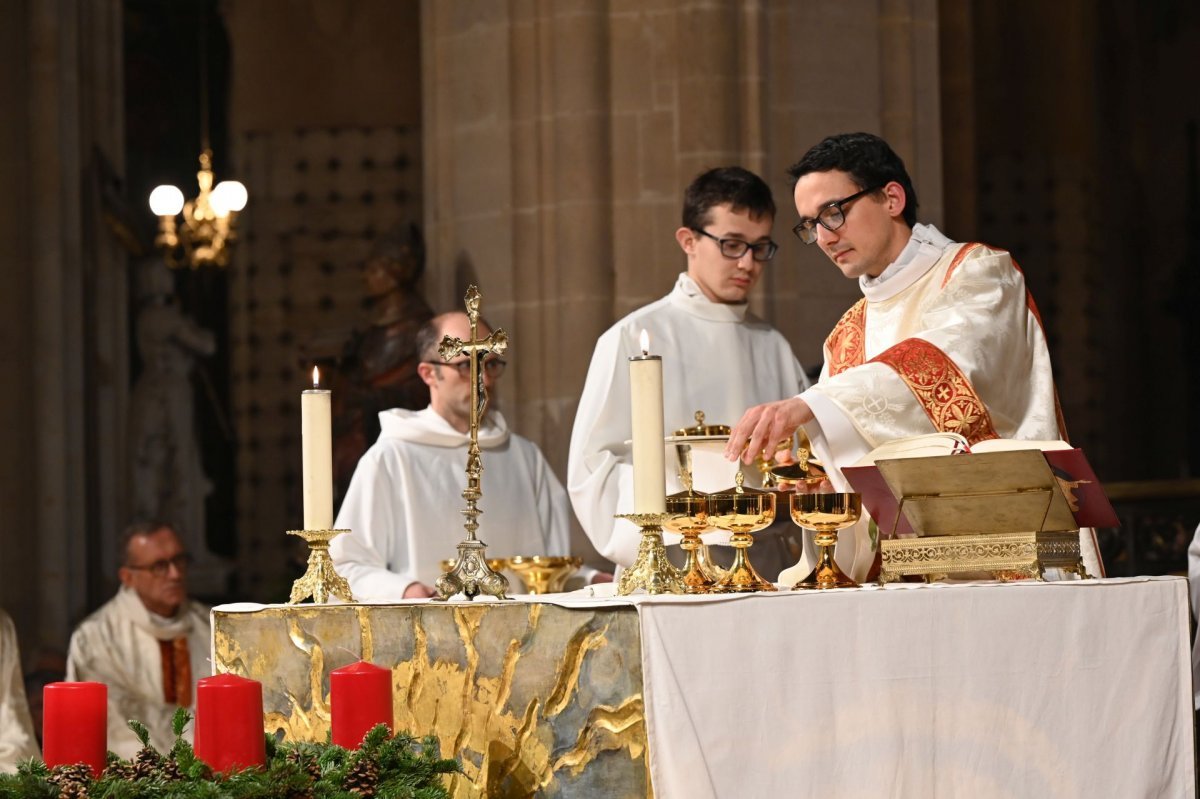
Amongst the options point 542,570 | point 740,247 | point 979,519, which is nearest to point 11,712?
point 542,570

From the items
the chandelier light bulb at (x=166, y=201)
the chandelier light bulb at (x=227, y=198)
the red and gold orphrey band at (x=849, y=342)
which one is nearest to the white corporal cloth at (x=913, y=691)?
the red and gold orphrey band at (x=849, y=342)

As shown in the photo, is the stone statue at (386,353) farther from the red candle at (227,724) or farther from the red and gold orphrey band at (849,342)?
the red candle at (227,724)

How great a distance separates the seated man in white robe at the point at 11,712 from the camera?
7.21 m

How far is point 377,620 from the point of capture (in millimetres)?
3648

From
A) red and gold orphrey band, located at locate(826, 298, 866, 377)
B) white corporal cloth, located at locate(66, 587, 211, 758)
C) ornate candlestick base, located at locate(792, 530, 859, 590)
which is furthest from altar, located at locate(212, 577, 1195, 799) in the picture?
white corporal cloth, located at locate(66, 587, 211, 758)

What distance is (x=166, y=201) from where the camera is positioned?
11.1m

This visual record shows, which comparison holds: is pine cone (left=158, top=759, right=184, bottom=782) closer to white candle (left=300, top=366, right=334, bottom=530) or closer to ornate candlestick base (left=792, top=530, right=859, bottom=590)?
white candle (left=300, top=366, right=334, bottom=530)

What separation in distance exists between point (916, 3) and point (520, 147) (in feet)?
6.04

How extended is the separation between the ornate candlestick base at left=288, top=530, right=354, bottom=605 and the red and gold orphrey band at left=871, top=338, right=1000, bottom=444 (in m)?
1.20

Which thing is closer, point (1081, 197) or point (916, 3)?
point (916, 3)

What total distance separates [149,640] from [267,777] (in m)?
5.49

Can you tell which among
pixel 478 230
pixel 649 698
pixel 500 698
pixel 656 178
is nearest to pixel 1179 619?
pixel 649 698

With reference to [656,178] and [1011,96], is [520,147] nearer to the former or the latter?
[656,178]

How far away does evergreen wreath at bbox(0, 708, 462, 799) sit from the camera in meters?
3.10
